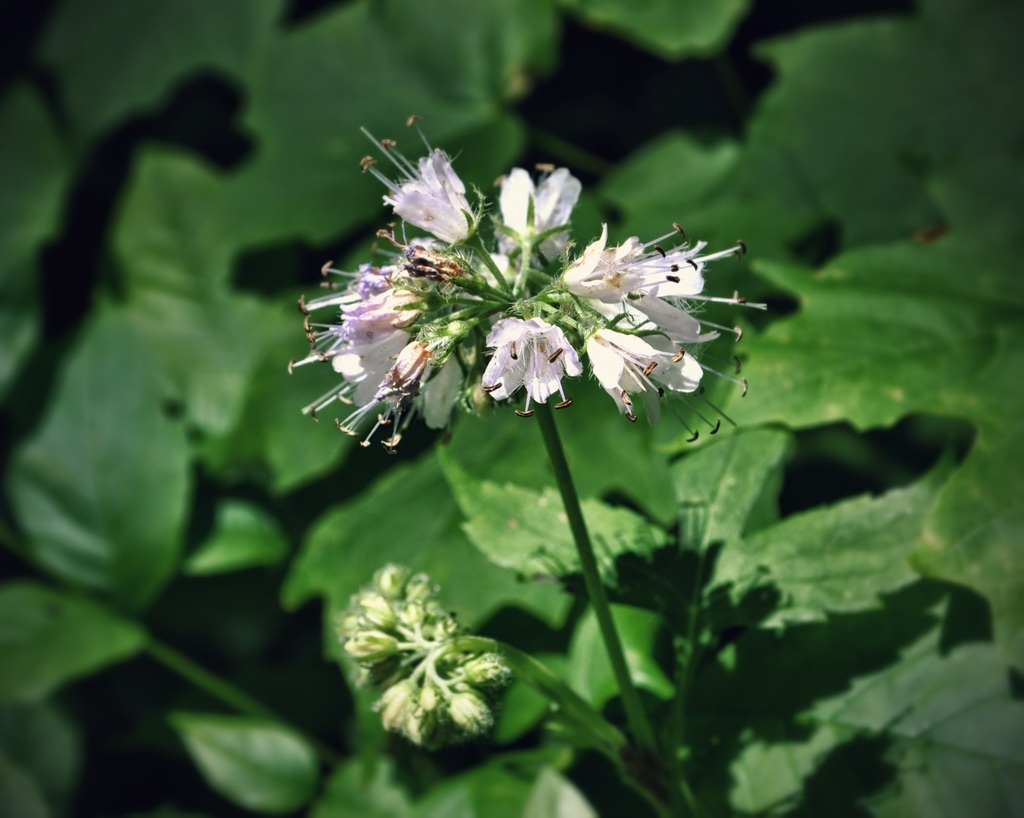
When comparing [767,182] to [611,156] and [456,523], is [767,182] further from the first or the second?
[456,523]

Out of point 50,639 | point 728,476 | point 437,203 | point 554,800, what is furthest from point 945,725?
Answer: point 50,639

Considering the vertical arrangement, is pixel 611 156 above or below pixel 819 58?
below

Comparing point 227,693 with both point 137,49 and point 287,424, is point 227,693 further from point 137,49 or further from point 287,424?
point 137,49

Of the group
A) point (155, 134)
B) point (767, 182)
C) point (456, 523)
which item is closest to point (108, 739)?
point (456, 523)

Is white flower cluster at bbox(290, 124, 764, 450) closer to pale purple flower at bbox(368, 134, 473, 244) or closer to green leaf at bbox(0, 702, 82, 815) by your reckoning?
pale purple flower at bbox(368, 134, 473, 244)

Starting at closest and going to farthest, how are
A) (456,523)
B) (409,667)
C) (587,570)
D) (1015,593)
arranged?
(587,570) → (409,667) → (1015,593) → (456,523)

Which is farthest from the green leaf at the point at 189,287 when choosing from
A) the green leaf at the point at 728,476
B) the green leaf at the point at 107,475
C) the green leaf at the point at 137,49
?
the green leaf at the point at 728,476
